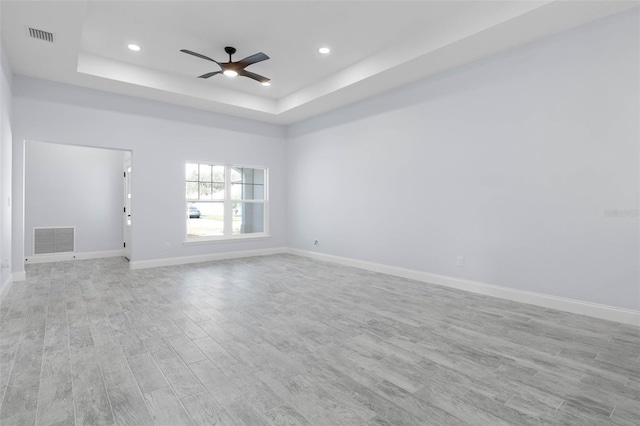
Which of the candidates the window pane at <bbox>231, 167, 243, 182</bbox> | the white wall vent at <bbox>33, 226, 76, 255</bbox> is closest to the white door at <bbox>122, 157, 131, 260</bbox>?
the white wall vent at <bbox>33, 226, 76, 255</bbox>

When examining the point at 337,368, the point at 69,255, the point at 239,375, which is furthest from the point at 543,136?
the point at 69,255

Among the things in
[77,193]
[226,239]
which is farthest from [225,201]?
[77,193]

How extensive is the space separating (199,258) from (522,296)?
5511 mm

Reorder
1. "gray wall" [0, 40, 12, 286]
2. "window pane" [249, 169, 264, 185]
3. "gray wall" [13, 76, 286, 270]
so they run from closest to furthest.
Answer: "gray wall" [0, 40, 12, 286] → "gray wall" [13, 76, 286, 270] → "window pane" [249, 169, 264, 185]

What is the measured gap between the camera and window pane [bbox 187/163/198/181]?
21.9ft

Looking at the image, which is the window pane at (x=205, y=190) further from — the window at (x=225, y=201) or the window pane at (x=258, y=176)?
the window pane at (x=258, y=176)

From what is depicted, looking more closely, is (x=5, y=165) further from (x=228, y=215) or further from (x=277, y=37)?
(x=277, y=37)

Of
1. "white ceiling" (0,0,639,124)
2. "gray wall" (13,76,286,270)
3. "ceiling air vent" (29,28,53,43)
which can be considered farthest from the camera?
"gray wall" (13,76,286,270)

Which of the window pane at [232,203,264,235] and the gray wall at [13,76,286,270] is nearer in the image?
the gray wall at [13,76,286,270]

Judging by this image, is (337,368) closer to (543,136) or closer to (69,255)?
(543,136)

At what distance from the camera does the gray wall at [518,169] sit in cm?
331

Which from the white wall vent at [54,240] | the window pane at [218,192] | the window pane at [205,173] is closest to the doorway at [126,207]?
the white wall vent at [54,240]

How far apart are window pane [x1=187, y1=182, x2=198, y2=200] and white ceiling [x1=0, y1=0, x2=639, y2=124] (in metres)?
1.68

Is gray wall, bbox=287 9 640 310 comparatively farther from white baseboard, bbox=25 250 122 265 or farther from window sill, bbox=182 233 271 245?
white baseboard, bbox=25 250 122 265
